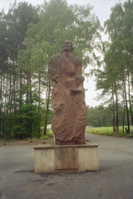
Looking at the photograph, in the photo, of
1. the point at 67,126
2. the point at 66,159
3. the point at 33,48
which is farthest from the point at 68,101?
the point at 33,48

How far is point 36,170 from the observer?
5270mm

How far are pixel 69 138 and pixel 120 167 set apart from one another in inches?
68.5

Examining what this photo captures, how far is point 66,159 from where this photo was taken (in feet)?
17.3

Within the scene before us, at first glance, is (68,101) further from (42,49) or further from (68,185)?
(42,49)

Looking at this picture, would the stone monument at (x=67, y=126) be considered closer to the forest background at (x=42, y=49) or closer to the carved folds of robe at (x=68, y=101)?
the carved folds of robe at (x=68, y=101)

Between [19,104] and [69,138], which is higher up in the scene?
[19,104]

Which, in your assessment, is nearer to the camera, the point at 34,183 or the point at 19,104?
the point at 34,183

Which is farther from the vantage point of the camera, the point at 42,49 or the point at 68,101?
the point at 42,49

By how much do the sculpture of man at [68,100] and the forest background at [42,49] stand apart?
9.15 meters

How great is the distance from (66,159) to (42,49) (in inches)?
476

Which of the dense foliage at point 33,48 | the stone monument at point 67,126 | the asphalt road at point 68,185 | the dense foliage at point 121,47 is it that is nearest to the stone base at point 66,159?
the stone monument at point 67,126

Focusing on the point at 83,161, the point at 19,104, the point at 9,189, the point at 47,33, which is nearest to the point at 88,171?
the point at 83,161

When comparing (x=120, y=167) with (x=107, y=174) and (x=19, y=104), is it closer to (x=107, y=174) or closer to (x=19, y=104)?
(x=107, y=174)

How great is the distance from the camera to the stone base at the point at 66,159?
525 centimetres
